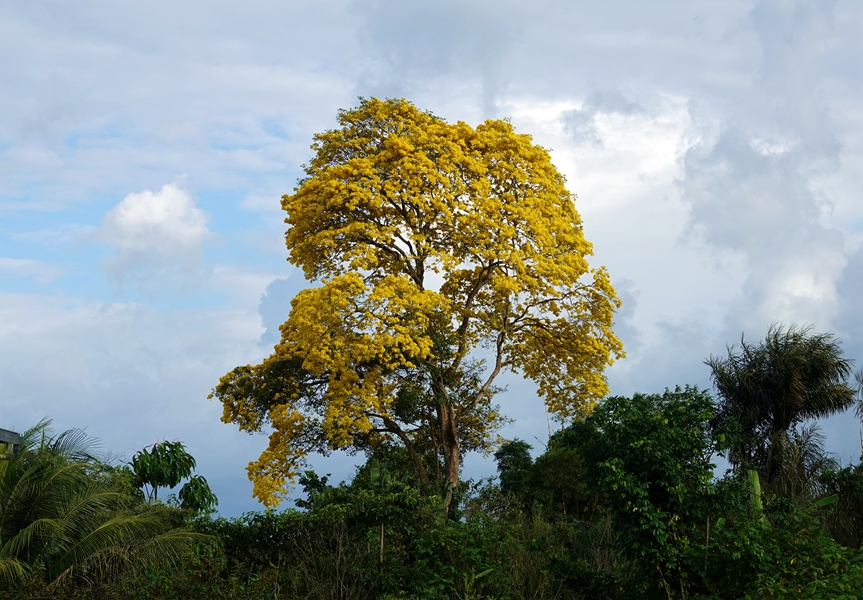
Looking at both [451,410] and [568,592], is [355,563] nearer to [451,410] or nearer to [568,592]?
[568,592]

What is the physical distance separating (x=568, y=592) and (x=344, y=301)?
7.44 meters

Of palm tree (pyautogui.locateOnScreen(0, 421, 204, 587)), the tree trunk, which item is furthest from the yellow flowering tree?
palm tree (pyautogui.locateOnScreen(0, 421, 204, 587))

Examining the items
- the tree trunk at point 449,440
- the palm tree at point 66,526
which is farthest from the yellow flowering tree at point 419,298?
the palm tree at point 66,526

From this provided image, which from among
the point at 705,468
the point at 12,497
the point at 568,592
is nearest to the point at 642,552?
the point at 705,468

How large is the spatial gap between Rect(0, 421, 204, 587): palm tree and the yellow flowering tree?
6166mm

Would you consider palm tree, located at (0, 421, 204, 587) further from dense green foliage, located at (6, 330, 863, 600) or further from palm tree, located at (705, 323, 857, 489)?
palm tree, located at (705, 323, 857, 489)

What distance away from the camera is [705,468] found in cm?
1113

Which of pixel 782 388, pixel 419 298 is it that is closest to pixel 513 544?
pixel 419 298

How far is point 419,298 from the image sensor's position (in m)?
18.2

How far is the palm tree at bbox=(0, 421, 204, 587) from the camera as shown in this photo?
11.1 metres

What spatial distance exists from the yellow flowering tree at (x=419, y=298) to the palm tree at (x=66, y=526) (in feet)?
20.2

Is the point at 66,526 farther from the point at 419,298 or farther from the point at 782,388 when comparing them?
the point at 782,388

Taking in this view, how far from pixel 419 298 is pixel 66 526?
8.55 meters

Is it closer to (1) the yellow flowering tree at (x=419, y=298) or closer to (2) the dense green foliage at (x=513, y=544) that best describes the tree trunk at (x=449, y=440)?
(1) the yellow flowering tree at (x=419, y=298)
